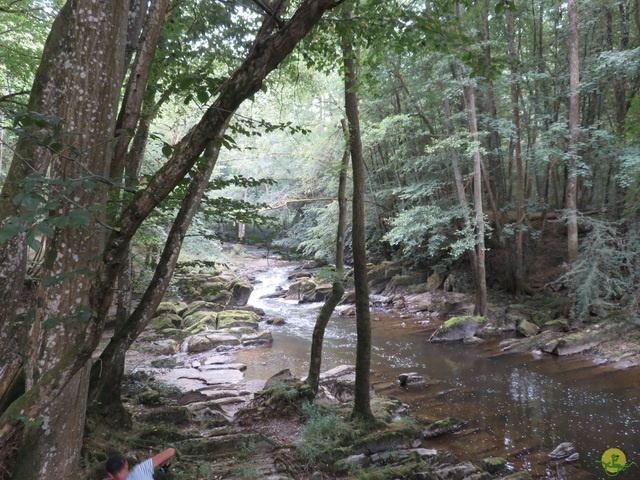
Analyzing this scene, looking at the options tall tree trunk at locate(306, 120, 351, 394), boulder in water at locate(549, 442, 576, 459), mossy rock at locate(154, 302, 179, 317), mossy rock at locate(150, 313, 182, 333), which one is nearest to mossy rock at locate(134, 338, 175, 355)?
mossy rock at locate(150, 313, 182, 333)

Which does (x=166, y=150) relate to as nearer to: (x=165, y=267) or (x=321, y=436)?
(x=165, y=267)

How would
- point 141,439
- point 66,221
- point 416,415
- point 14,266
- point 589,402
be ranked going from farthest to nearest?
1. point 589,402
2. point 416,415
3. point 141,439
4. point 14,266
5. point 66,221

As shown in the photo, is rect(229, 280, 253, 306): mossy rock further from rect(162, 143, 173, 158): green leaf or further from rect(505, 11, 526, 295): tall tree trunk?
rect(162, 143, 173, 158): green leaf

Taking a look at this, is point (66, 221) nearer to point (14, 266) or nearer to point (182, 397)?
point (14, 266)

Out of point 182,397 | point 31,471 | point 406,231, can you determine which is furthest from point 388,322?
point 31,471

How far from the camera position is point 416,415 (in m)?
8.19

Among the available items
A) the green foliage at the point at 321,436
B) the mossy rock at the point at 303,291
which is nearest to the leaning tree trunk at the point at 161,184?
the green foliage at the point at 321,436

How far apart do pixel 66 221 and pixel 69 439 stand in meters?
2.03

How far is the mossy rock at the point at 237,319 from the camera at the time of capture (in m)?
15.8

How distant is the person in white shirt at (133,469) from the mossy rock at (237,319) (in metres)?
12.2

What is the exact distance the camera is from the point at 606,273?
12688 millimetres

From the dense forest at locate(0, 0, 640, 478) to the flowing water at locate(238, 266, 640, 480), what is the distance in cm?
274

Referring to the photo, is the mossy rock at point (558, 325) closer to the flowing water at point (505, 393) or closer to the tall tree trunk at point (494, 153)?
the flowing water at point (505, 393)

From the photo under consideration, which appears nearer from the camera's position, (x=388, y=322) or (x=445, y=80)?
(x=445, y=80)
